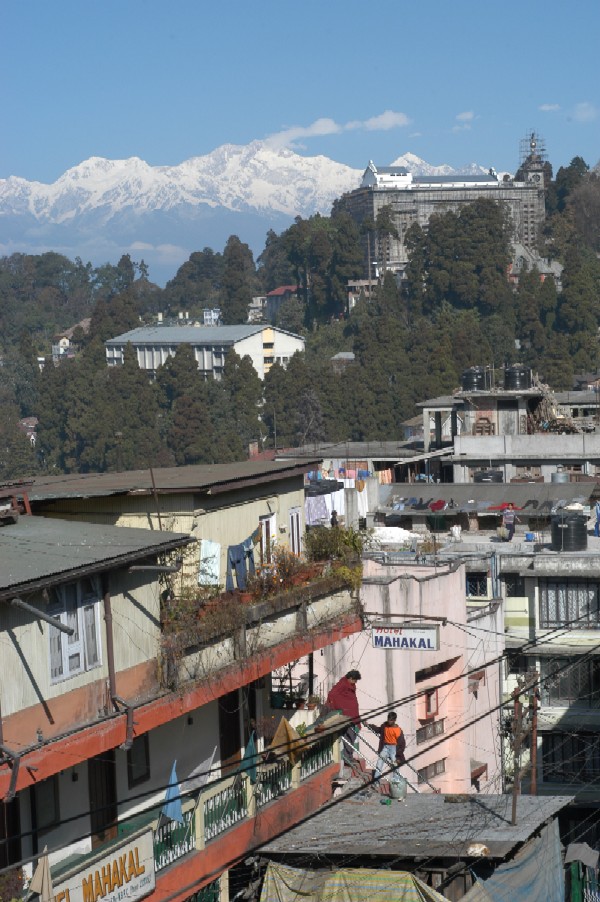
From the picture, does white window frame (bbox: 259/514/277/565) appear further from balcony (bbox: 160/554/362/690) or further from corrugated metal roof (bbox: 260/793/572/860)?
corrugated metal roof (bbox: 260/793/572/860)

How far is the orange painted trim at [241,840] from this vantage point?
15.9 m

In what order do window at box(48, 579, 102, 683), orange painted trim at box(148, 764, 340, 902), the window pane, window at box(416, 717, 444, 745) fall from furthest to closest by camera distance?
1. window at box(416, 717, 444, 745)
2. orange painted trim at box(148, 764, 340, 902)
3. the window pane
4. window at box(48, 579, 102, 683)

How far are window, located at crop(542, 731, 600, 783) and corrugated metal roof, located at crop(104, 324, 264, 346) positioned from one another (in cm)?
11532

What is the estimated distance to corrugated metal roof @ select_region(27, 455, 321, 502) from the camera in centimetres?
1791

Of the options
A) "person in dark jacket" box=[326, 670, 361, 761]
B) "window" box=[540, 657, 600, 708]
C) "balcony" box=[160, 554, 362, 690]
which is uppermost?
"balcony" box=[160, 554, 362, 690]

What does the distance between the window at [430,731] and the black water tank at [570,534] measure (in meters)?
7.79

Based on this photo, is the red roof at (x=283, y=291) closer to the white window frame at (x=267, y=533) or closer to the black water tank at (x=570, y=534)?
the black water tank at (x=570, y=534)

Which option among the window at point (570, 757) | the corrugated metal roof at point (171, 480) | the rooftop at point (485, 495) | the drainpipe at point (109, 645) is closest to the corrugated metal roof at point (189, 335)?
the rooftop at point (485, 495)

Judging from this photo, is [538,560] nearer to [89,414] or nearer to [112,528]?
[112,528]

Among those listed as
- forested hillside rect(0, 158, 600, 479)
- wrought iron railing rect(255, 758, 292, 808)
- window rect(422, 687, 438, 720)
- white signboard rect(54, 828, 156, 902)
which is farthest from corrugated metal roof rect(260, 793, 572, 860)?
forested hillside rect(0, 158, 600, 479)

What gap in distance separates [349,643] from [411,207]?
5894 inches

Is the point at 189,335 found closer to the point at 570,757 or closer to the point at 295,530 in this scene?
the point at 570,757

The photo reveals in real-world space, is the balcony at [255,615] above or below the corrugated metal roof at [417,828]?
above

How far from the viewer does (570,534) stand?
36344mm
